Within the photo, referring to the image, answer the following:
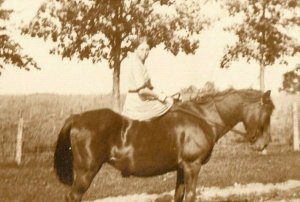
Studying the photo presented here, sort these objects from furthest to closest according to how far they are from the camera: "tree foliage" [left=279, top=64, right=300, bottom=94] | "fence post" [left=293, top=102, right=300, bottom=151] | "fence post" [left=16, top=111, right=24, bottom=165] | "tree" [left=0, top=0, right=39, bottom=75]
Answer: "fence post" [left=293, top=102, right=300, bottom=151] → "tree foliage" [left=279, top=64, right=300, bottom=94] → "fence post" [left=16, top=111, right=24, bottom=165] → "tree" [left=0, top=0, right=39, bottom=75]

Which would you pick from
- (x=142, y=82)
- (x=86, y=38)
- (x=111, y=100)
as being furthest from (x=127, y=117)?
(x=86, y=38)

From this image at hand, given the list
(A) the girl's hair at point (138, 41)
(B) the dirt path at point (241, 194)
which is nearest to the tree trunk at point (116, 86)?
(A) the girl's hair at point (138, 41)

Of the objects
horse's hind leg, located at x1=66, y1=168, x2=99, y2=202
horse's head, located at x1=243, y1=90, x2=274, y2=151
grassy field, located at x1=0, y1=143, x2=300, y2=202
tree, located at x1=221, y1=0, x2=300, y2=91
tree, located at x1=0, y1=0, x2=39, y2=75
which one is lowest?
grassy field, located at x1=0, y1=143, x2=300, y2=202

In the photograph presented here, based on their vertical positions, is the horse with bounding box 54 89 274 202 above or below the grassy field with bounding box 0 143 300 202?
above

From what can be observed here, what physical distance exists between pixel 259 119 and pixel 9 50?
3.29 meters

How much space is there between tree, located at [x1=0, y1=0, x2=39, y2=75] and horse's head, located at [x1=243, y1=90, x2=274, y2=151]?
2.84 meters

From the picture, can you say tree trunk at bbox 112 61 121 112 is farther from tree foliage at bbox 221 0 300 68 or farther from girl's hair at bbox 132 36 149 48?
tree foliage at bbox 221 0 300 68

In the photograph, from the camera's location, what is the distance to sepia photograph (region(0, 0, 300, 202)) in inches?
220

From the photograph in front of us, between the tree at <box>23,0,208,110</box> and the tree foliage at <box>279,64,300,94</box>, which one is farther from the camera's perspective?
the tree foliage at <box>279,64,300,94</box>

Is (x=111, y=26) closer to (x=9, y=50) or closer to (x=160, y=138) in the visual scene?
(x=9, y=50)

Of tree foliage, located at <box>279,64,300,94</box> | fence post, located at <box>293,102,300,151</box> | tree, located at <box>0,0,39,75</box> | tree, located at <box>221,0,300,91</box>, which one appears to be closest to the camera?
tree, located at <box>0,0,39,75</box>

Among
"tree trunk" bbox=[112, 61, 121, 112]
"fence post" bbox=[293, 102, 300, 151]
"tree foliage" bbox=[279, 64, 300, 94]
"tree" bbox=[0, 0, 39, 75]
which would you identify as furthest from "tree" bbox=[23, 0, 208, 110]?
"fence post" bbox=[293, 102, 300, 151]

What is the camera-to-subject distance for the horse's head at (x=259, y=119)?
5.93 m

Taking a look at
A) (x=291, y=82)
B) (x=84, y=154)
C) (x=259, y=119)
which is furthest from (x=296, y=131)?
(x=84, y=154)
